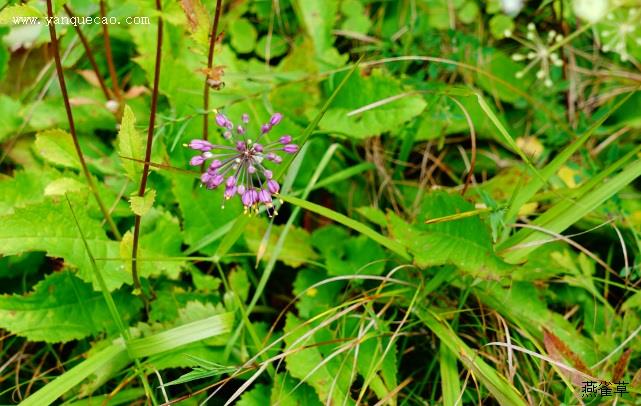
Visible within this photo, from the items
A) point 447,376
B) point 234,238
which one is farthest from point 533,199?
point 234,238

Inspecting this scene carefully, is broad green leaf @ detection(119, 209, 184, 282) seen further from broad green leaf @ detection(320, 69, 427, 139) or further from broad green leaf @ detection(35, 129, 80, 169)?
broad green leaf @ detection(320, 69, 427, 139)

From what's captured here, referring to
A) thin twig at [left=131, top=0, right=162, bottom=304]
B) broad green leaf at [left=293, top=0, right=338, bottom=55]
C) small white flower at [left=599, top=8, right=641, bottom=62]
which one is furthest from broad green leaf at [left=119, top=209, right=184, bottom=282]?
small white flower at [left=599, top=8, right=641, bottom=62]

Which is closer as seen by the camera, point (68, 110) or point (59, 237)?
point (68, 110)

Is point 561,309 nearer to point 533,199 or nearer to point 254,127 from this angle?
point 533,199

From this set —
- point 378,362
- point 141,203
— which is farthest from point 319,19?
point 378,362

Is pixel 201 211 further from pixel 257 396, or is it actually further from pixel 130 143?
pixel 257 396

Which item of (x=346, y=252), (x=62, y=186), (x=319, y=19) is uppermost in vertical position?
(x=319, y=19)

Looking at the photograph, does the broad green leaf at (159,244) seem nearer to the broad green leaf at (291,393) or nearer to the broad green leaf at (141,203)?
the broad green leaf at (141,203)

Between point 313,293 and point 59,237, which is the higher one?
point 59,237

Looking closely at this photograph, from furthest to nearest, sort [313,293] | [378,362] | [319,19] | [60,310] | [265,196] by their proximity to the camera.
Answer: [319,19]
[313,293]
[60,310]
[378,362]
[265,196]
